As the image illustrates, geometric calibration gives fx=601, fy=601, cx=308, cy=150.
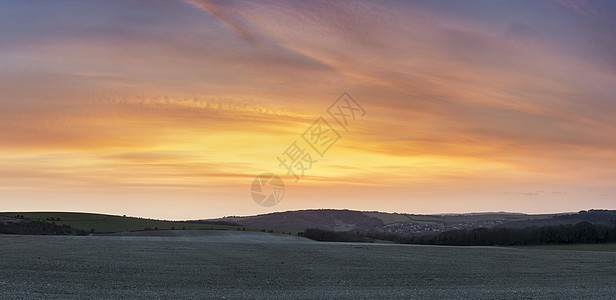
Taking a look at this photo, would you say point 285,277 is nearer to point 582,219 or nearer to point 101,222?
point 101,222

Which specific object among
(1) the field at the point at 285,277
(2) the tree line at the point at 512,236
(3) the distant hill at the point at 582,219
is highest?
(3) the distant hill at the point at 582,219

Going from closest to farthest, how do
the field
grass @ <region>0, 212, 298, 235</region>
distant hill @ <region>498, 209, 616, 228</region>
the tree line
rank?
1. the field
2. the tree line
3. grass @ <region>0, 212, 298, 235</region>
4. distant hill @ <region>498, 209, 616, 228</region>

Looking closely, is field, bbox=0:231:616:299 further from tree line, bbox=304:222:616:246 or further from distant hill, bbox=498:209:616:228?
distant hill, bbox=498:209:616:228

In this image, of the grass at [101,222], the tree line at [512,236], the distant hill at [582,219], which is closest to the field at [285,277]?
the tree line at [512,236]

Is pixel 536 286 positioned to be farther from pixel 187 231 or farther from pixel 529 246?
pixel 187 231

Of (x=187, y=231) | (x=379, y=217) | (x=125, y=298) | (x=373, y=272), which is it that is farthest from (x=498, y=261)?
(x=379, y=217)

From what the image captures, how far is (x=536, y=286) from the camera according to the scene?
29875mm

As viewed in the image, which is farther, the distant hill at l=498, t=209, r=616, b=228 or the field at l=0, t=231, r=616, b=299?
the distant hill at l=498, t=209, r=616, b=228

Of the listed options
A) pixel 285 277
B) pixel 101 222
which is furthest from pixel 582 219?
pixel 285 277

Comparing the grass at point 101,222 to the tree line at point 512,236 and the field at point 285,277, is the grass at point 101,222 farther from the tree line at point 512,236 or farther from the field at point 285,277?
the field at point 285,277

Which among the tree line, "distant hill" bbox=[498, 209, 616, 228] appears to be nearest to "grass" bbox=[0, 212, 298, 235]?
the tree line

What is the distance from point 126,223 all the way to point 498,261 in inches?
2740

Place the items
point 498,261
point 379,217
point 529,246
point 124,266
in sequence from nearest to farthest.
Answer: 1. point 124,266
2. point 498,261
3. point 529,246
4. point 379,217

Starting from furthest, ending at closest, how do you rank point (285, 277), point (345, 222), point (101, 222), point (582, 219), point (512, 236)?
point (345, 222)
point (582, 219)
point (101, 222)
point (512, 236)
point (285, 277)
